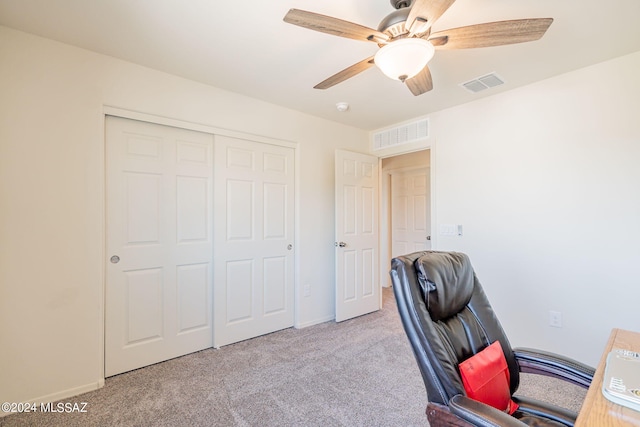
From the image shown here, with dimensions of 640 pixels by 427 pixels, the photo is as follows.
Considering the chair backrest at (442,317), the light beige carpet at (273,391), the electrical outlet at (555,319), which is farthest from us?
the electrical outlet at (555,319)

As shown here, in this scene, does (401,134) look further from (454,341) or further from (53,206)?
(53,206)

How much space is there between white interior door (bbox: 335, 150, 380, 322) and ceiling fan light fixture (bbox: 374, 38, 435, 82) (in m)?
2.01

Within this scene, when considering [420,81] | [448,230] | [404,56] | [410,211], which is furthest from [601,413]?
[410,211]

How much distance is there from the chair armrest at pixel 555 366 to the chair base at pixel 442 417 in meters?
0.55

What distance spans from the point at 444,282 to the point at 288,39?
1.79 meters

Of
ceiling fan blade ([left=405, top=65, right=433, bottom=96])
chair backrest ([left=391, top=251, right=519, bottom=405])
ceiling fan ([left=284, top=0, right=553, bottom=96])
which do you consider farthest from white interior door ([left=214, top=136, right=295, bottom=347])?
chair backrest ([left=391, top=251, right=519, bottom=405])

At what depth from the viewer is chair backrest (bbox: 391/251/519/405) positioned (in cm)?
110

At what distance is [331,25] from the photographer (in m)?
1.37

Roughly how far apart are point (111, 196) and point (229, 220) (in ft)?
3.15

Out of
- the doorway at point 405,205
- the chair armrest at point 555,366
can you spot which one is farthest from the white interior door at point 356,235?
the chair armrest at point 555,366

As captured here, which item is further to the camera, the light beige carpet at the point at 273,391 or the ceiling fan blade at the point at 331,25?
the light beige carpet at the point at 273,391

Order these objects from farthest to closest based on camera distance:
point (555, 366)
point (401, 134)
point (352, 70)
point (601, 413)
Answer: point (401, 134) < point (352, 70) < point (555, 366) < point (601, 413)

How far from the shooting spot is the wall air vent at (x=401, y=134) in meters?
3.39

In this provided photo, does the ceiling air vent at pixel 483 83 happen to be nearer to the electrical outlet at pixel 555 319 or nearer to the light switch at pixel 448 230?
the light switch at pixel 448 230
